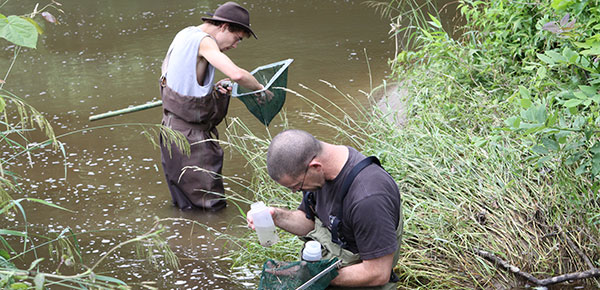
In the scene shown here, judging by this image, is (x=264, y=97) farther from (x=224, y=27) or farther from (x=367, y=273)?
(x=367, y=273)

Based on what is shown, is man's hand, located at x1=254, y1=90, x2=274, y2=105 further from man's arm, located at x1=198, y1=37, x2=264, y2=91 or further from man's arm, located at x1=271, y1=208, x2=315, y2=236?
man's arm, located at x1=271, y1=208, x2=315, y2=236

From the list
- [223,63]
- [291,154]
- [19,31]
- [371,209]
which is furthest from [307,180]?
[223,63]

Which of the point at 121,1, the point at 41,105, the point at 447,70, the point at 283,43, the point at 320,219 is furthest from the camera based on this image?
the point at 121,1

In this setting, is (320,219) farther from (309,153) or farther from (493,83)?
(493,83)

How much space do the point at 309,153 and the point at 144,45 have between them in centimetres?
752

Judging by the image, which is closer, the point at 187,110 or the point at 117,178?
the point at 187,110

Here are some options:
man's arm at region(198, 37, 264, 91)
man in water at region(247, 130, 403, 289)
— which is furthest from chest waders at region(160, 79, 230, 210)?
man in water at region(247, 130, 403, 289)

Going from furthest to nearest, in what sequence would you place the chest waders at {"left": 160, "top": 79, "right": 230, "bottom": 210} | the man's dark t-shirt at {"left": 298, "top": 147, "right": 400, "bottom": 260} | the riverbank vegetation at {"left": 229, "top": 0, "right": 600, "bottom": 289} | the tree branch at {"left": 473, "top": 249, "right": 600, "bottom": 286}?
1. the chest waders at {"left": 160, "top": 79, "right": 230, "bottom": 210}
2. the tree branch at {"left": 473, "top": 249, "right": 600, "bottom": 286}
3. the riverbank vegetation at {"left": 229, "top": 0, "right": 600, "bottom": 289}
4. the man's dark t-shirt at {"left": 298, "top": 147, "right": 400, "bottom": 260}

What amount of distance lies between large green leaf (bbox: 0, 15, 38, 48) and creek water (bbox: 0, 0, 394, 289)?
881 millimetres

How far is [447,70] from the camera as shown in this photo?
518 centimetres

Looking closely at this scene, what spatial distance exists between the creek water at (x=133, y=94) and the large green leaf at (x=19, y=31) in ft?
2.89

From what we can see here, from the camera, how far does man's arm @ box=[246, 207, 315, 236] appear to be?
283 cm

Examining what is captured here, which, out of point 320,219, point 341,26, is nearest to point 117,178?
point 320,219

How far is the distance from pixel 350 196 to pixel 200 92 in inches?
84.8
